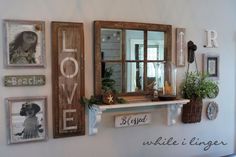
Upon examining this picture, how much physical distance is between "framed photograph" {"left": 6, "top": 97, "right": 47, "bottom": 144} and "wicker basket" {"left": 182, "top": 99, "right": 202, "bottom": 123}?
3.87 feet

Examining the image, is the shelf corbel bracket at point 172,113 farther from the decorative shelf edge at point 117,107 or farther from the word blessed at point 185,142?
the word blessed at point 185,142

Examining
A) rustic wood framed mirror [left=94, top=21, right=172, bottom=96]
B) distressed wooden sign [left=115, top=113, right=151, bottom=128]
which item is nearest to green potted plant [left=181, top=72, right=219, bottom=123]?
rustic wood framed mirror [left=94, top=21, right=172, bottom=96]

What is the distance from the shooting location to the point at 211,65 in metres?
2.70

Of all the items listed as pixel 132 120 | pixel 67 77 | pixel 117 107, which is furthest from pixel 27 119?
pixel 132 120

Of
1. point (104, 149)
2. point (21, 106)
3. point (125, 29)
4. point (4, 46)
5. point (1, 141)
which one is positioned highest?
point (125, 29)

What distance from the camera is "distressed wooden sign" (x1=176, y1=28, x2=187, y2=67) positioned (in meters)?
2.51

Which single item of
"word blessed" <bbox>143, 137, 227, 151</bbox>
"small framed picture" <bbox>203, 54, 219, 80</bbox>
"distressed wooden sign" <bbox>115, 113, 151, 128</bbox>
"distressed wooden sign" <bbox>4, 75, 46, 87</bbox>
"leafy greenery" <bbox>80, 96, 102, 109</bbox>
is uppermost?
"small framed picture" <bbox>203, 54, 219, 80</bbox>

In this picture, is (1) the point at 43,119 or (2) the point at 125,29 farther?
(2) the point at 125,29

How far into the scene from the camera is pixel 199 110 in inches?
101

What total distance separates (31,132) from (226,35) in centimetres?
189

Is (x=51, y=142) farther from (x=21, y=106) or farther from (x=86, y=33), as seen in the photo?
(x=86, y=33)

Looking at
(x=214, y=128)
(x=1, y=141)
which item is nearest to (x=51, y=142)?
(x=1, y=141)

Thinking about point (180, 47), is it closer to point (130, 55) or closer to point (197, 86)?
point (197, 86)

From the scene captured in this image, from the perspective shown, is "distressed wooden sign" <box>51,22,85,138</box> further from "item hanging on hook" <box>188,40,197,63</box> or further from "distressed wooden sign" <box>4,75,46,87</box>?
"item hanging on hook" <box>188,40,197,63</box>
